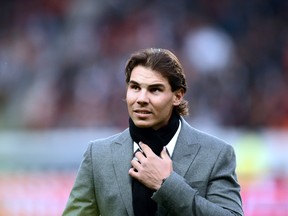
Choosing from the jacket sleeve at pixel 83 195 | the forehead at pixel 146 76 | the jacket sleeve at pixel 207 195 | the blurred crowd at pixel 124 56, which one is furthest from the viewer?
the blurred crowd at pixel 124 56

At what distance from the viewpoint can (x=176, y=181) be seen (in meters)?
4.49

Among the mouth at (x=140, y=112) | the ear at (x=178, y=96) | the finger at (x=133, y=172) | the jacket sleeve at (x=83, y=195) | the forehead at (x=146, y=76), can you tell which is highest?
the forehead at (x=146, y=76)

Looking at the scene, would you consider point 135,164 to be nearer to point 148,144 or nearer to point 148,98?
point 148,144

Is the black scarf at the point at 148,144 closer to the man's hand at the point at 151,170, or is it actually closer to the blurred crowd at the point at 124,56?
the man's hand at the point at 151,170

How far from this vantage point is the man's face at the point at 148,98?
179 inches

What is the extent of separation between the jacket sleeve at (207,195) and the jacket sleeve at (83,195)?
386 mm

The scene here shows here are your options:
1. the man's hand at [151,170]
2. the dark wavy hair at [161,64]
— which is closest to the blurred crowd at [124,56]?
the dark wavy hair at [161,64]

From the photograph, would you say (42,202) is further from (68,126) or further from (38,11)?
(38,11)

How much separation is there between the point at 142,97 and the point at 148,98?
0.04 m

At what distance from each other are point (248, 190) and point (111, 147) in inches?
208

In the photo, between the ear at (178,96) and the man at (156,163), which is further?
the ear at (178,96)

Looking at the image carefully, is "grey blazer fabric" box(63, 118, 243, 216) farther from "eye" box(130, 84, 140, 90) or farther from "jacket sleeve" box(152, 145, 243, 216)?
"eye" box(130, 84, 140, 90)

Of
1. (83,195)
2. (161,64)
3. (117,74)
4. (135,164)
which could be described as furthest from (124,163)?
(117,74)

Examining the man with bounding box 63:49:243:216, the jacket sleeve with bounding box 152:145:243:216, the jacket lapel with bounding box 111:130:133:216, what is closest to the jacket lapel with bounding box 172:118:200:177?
the man with bounding box 63:49:243:216
